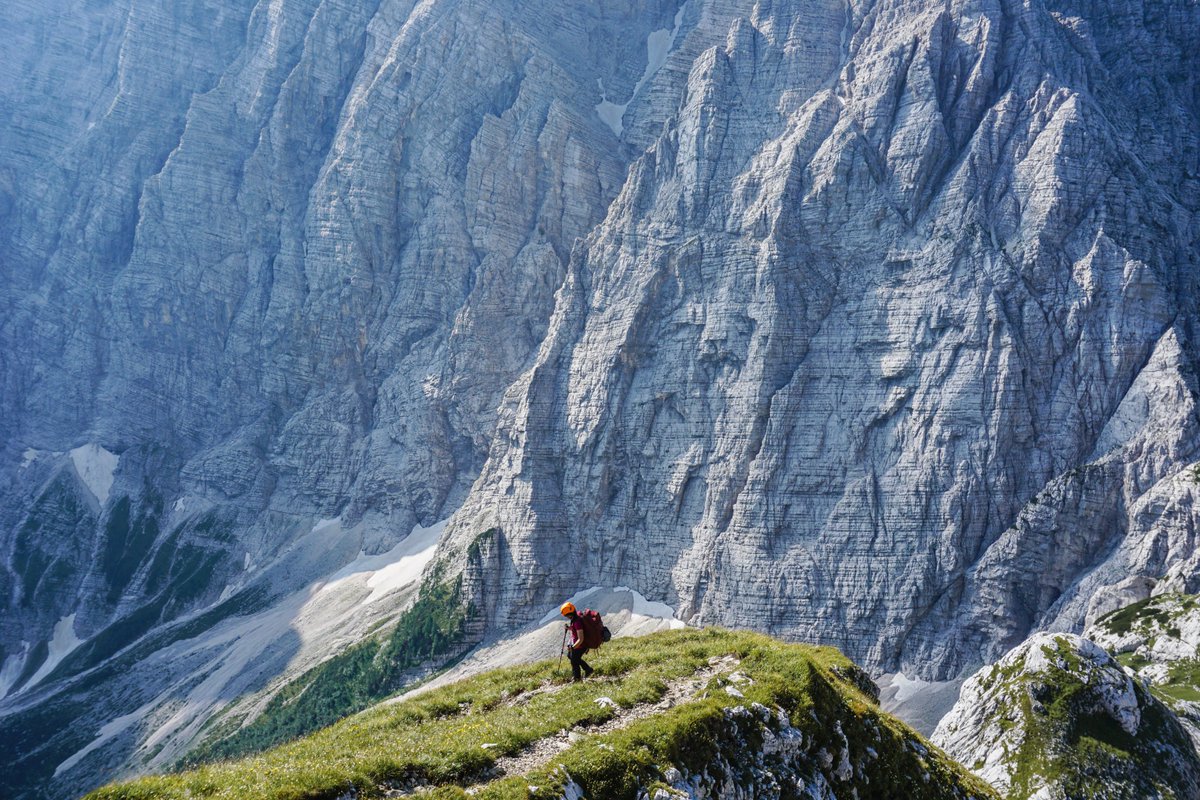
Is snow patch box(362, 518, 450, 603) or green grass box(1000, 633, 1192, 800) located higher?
snow patch box(362, 518, 450, 603)

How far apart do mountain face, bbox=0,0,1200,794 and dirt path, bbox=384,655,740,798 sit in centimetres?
6096

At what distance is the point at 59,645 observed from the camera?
447 ft

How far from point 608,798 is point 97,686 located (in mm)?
122984

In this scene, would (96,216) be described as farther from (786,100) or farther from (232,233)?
(786,100)

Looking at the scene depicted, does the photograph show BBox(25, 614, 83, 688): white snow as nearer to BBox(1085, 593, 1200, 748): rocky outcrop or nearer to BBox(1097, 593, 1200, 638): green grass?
BBox(1085, 593, 1200, 748): rocky outcrop

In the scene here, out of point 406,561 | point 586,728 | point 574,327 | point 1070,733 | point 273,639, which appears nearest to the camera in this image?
point 586,728

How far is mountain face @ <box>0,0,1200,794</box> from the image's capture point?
87500mm

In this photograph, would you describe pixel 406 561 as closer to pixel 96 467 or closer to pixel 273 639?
pixel 273 639

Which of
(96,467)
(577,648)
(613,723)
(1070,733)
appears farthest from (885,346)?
(96,467)

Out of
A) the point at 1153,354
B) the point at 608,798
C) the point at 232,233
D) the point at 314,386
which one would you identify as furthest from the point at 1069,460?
the point at 232,233

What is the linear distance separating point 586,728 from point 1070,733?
2804 centimetres

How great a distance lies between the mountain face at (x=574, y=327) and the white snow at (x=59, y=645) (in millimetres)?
529

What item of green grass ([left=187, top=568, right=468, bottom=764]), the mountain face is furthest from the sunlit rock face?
green grass ([left=187, top=568, right=468, bottom=764])

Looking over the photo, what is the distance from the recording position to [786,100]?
4569 inches
